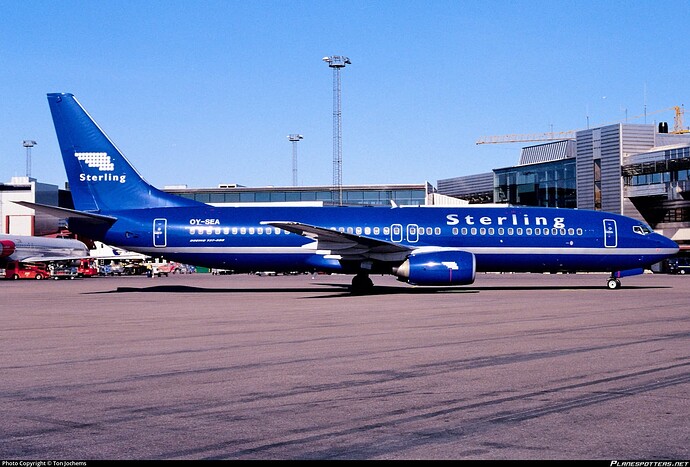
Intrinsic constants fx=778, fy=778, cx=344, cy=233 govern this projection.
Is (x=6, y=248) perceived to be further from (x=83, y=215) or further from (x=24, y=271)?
(x=83, y=215)

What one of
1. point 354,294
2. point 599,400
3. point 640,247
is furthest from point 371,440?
point 640,247

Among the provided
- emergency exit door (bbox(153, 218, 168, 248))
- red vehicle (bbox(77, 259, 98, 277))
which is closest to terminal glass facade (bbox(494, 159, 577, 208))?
red vehicle (bbox(77, 259, 98, 277))

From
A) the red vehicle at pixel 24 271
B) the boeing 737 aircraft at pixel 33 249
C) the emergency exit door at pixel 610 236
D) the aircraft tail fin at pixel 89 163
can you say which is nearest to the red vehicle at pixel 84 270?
the boeing 737 aircraft at pixel 33 249

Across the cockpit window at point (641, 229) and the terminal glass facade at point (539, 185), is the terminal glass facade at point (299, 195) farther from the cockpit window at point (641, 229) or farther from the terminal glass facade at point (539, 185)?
the cockpit window at point (641, 229)

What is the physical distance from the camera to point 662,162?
88.9m

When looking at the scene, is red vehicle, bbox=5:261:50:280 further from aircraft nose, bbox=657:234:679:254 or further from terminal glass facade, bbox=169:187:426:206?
aircraft nose, bbox=657:234:679:254

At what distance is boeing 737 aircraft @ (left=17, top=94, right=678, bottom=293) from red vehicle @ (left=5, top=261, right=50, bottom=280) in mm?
42916

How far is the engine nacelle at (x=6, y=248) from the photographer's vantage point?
233 ft

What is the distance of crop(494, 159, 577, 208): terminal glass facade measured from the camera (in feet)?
336

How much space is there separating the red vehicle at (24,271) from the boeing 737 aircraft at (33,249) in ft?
3.62

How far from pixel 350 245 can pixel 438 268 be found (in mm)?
4185

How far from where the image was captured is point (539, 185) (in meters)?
106

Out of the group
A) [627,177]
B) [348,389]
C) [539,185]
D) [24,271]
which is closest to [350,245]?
[348,389]

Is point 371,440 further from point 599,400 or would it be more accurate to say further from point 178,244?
point 178,244
